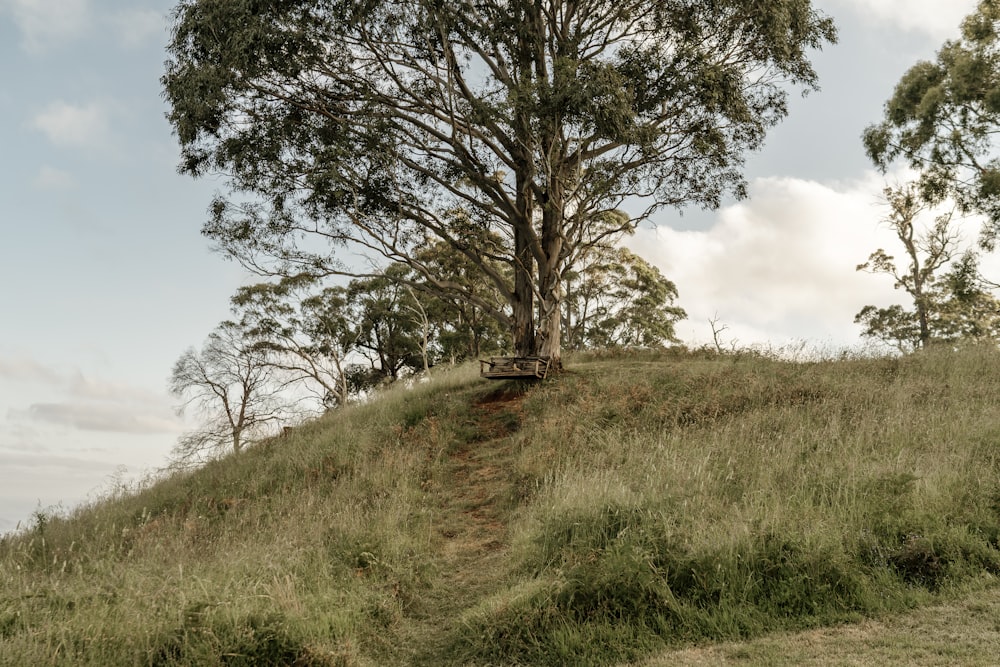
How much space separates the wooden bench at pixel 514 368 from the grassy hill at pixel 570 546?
3.29 meters

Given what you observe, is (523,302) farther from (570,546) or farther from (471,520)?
(570,546)

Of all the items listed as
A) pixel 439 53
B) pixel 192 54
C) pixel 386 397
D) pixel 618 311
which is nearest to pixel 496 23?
pixel 439 53

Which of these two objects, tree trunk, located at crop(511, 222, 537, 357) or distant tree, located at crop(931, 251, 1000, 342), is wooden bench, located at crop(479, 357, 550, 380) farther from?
distant tree, located at crop(931, 251, 1000, 342)

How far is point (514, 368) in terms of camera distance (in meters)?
15.5

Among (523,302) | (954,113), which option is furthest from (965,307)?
(523,302)

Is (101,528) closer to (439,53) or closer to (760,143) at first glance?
(439,53)

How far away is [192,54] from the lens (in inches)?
649

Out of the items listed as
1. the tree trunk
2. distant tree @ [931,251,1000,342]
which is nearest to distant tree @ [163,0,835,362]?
the tree trunk

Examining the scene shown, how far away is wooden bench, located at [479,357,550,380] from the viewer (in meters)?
15.3

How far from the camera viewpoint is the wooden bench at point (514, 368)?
602 inches

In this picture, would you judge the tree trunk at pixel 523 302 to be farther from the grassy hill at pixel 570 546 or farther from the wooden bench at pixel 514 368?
the grassy hill at pixel 570 546

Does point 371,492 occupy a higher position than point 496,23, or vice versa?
point 496,23

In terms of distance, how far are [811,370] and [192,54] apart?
1568 cm

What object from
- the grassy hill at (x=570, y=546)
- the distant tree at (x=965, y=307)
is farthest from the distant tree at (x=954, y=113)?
the grassy hill at (x=570, y=546)
